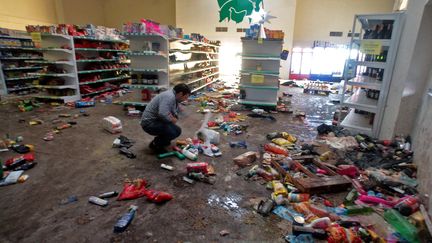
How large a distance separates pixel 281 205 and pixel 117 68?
8932mm

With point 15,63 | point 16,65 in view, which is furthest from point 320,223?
point 15,63

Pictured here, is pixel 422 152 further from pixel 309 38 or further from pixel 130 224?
pixel 309 38

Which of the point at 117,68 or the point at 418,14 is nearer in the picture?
the point at 418,14

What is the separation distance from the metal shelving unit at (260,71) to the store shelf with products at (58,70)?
538 centimetres

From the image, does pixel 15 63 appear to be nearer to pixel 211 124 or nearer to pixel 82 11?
pixel 211 124

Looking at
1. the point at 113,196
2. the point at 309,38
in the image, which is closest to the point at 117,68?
the point at 113,196

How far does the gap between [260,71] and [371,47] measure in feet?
9.34

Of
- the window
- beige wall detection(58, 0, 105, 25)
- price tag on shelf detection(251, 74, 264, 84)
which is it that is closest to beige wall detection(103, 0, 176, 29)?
beige wall detection(58, 0, 105, 25)

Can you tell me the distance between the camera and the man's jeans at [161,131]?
4043mm

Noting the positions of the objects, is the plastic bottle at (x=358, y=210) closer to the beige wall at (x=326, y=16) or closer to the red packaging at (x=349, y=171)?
the red packaging at (x=349, y=171)

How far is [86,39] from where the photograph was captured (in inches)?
322

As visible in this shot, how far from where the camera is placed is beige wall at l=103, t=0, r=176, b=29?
17.7 m

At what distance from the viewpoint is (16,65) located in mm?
9102

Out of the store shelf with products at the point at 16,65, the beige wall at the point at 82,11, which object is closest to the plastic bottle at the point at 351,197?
the store shelf with products at the point at 16,65
